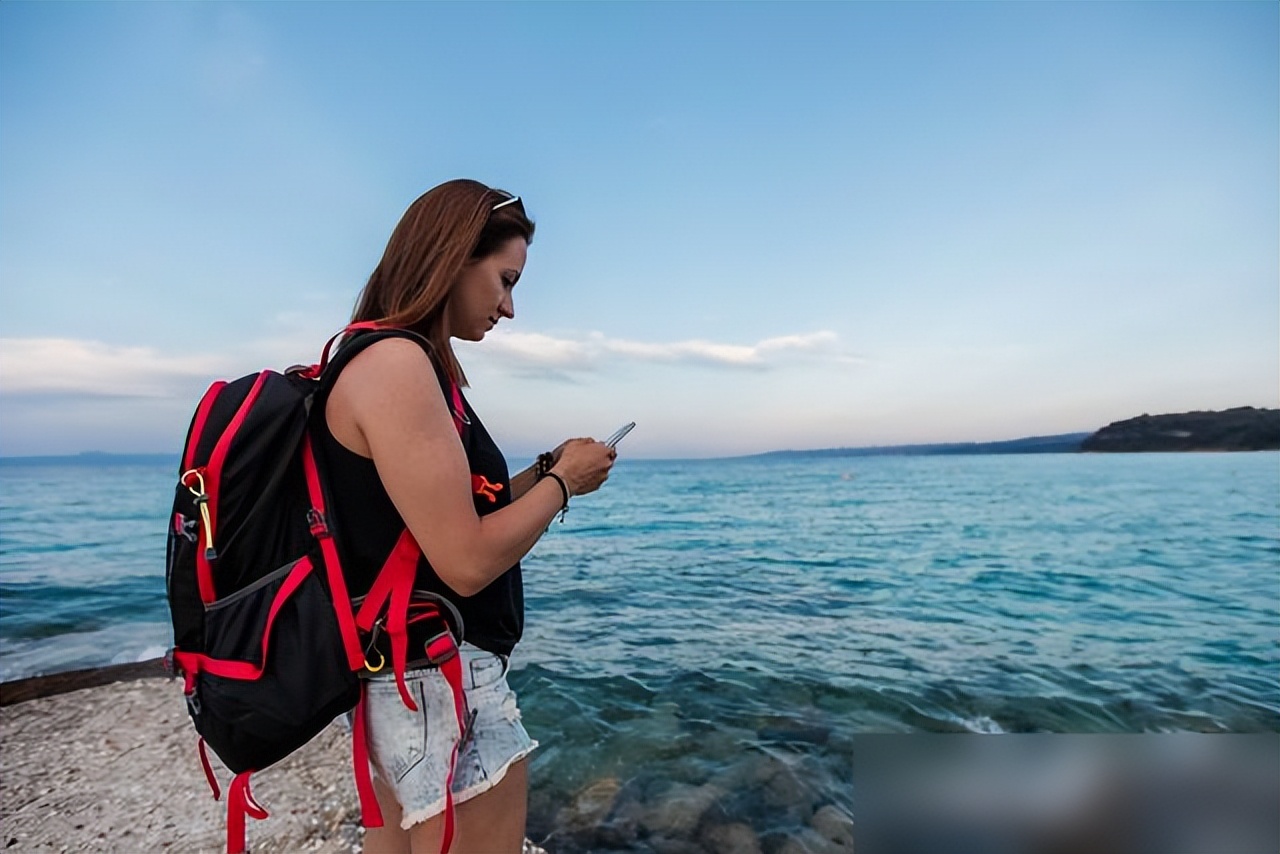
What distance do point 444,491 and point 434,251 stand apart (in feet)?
1.71

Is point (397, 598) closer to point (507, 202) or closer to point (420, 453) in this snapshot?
point (420, 453)

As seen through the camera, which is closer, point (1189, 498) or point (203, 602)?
point (203, 602)

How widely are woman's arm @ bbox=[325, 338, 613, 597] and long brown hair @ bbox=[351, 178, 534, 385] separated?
204 mm

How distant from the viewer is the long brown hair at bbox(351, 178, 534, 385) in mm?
1597

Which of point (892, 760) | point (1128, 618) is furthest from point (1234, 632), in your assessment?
point (892, 760)

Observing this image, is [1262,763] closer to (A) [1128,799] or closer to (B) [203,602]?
(A) [1128,799]

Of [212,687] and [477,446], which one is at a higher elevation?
[477,446]

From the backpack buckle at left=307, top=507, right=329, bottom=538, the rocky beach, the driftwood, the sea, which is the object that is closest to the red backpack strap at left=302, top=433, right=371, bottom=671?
the backpack buckle at left=307, top=507, right=329, bottom=538

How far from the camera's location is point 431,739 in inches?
61.9

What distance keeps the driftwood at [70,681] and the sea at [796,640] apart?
6.11 ft

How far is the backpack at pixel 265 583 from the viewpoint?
4.65 ft

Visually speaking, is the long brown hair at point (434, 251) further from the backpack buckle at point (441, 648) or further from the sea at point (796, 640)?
the sea at point (796, 640)

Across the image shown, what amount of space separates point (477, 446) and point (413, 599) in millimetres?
320

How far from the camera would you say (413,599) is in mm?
1536
